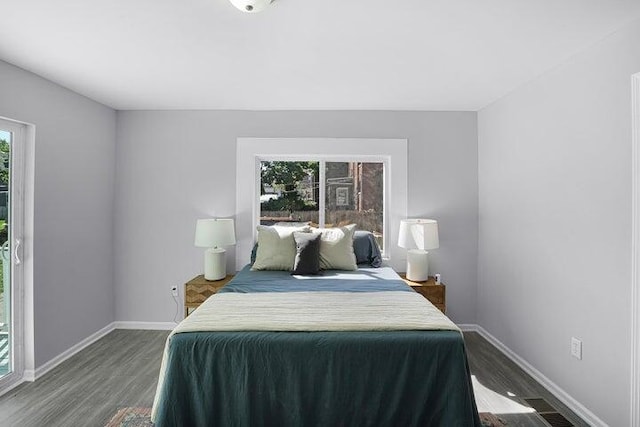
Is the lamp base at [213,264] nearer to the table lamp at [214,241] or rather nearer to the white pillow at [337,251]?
the table lamp at [214,241]

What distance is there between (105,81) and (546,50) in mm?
3412

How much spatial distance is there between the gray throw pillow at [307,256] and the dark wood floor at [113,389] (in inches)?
57.4

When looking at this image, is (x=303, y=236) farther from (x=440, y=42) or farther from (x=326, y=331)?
(x=440, y=42)

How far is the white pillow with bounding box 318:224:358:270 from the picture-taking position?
132 inches

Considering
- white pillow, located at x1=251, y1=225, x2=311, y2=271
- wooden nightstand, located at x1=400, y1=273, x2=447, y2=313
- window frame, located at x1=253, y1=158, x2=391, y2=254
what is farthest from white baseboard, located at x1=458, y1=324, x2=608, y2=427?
white pillow, located at x1=251, y1=225, x2=311, y2=271

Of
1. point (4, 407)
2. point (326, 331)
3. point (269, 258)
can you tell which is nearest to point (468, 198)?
point (269, 258)

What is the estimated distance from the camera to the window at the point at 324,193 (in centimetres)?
407

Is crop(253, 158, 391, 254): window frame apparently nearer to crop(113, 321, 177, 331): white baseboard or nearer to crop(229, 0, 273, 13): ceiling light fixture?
crop(113, 321, 177, 331): white baseboard

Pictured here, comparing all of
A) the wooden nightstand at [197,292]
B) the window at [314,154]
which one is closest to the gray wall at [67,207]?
the wooden nightstand at [197,292]

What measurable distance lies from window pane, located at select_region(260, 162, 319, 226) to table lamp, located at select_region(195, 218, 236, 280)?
0.61 m

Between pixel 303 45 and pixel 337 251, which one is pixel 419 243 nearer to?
pixel 337 251

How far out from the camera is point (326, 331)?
75.2 inches

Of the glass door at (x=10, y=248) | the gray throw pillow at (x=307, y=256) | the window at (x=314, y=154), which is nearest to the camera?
the glass door at (x=10, y=248)

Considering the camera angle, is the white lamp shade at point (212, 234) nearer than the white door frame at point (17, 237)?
No
